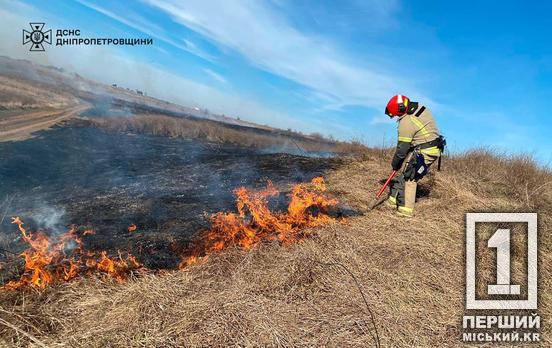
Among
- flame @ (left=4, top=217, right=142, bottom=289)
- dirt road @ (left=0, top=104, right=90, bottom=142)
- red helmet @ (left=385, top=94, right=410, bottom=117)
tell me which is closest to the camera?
flame @ (left=4, top=217, right=142, bottom=289)

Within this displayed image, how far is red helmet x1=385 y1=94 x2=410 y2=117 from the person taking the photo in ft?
21.7

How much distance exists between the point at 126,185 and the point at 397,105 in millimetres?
5998

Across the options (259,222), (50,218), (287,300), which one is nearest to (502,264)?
(287,300)

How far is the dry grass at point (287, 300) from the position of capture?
3.26 meters

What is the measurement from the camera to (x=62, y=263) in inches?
173

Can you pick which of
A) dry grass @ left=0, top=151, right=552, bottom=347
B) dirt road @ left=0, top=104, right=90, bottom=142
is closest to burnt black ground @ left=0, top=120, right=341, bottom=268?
dirt road @ left=0, top=104, right=90, bottom=142

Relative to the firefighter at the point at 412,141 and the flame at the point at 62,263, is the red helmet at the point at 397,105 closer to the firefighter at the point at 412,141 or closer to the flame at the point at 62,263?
the firefighter at the point at 412,141

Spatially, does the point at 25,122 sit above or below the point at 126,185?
above

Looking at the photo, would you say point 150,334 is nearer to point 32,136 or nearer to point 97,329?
point 97,329

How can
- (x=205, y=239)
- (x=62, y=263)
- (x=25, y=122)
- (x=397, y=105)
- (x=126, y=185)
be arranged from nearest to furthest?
1. (x=62, y=263)
2. (x=205, y=239)
3. (x=397, y=105)
4. (x=126, y=185)
5. (x=25, y=122)

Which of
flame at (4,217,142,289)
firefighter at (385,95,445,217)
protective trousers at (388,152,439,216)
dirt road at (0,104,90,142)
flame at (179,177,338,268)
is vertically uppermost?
dirt road at (0,104,90,142)

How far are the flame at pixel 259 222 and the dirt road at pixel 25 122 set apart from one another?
9.15 meters

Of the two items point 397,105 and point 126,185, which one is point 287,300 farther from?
point 126,185

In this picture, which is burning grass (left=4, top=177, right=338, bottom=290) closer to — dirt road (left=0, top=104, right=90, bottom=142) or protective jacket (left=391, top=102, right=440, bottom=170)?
protective jacket (left=391, top=102, right=440, bottom=170)
